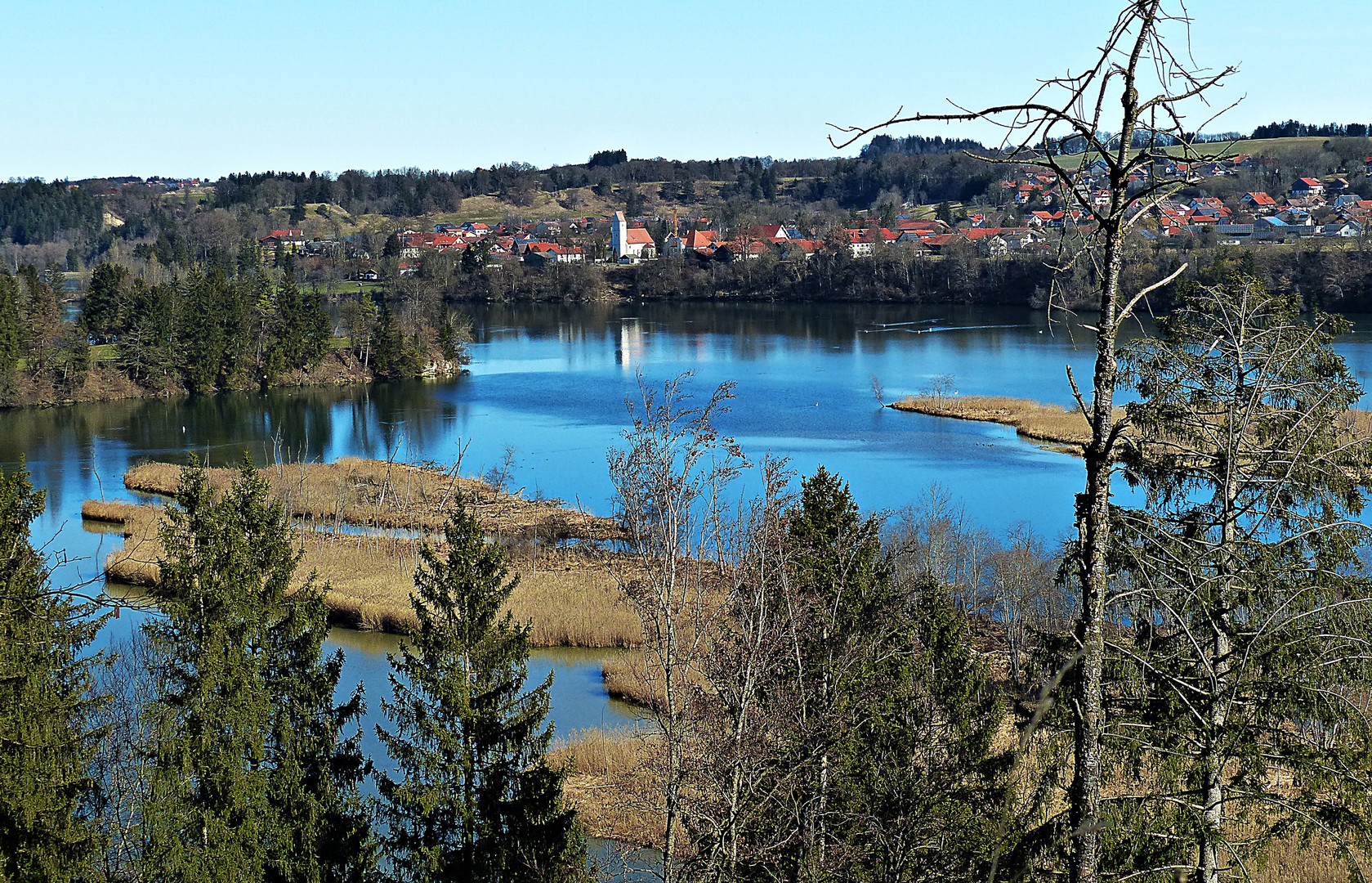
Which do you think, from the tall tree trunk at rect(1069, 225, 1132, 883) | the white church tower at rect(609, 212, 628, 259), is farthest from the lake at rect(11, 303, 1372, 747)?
the white church tower at rect(609, 212, 628, 259)

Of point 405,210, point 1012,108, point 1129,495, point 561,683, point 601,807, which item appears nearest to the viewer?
point 1012,108

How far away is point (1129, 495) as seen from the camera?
2434cm

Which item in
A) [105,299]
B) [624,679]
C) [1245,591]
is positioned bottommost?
[624,679]

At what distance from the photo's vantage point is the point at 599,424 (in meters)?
38.6

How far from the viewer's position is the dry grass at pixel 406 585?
20.9 metres

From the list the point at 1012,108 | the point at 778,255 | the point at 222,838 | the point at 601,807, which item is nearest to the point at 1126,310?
the point at 1012,108

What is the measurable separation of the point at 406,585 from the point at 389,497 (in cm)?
725

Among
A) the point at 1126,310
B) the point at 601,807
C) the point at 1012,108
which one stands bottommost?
the point at 601,807

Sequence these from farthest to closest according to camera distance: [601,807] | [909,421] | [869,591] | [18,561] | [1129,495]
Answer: [909,421], [1129,495], [601,807], [869,591], [18,561]

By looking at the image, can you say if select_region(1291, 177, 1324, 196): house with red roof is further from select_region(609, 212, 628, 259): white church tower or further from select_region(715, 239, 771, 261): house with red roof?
select_region(609, 212, 628, 259): white church tower

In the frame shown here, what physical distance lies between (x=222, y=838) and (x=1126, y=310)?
956cm

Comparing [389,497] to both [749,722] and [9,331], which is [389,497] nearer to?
[749,722]

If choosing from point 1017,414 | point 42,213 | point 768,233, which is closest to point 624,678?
point 1017,414

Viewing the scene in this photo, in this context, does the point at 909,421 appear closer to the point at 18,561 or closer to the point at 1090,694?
the point at 18,561
